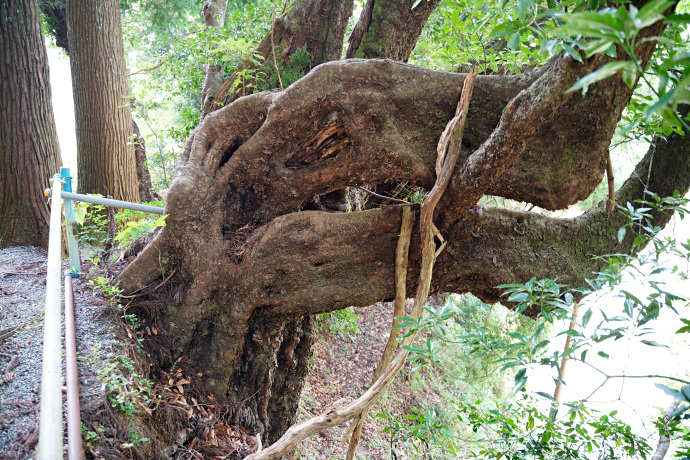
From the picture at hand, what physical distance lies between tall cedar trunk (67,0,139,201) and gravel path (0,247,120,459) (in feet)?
4.84

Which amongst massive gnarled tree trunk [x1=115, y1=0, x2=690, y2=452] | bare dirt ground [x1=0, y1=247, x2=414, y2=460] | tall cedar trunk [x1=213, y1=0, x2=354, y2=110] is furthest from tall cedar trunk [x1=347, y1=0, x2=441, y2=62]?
bare dirt ground [x1=0, y1=247, x2=414, y2=460]

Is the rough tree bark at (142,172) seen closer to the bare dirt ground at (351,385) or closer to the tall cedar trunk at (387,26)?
the bare dirt ground at (351,385)

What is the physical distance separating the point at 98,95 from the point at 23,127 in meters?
0.88

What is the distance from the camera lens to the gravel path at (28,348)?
1877 millimetres

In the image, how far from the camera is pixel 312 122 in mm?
3062

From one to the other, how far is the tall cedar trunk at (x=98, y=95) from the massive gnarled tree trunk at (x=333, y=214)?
215 centimetres

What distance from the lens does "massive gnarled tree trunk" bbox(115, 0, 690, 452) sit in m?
2.91

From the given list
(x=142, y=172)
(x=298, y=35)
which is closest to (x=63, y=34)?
(x=142, y=172)

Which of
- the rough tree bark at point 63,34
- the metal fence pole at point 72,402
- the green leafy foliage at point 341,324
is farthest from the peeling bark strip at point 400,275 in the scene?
the rough tree bark at point 63,34

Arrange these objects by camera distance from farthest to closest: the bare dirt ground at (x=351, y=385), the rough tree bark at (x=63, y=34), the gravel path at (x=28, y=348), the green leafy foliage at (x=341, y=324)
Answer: the green leafy foliage at (x=341, y=324)
the rough tree bark at (x=63, y=34)
the bare dirt ground at (x=351, y=385)
the gravel path at (x=28, y=348)

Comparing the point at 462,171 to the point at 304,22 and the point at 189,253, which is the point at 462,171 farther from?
the point at 304,22

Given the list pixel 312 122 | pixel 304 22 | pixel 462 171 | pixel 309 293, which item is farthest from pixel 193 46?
pixel 462 171

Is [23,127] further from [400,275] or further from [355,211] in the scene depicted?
→ [400,275]

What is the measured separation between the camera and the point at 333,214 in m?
3.09
